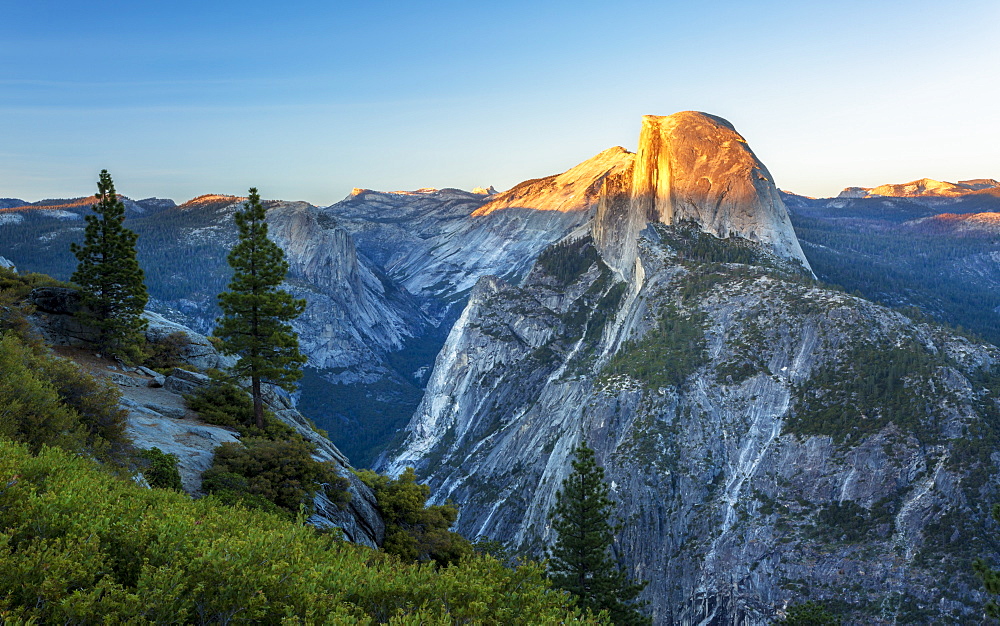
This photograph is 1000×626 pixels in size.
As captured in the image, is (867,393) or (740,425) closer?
(867,393)

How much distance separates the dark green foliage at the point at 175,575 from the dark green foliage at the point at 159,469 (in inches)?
241

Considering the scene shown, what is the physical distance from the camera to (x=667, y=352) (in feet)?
318

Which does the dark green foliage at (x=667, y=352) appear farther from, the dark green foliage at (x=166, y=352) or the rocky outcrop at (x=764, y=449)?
the dark green foliage at (x=166, y=352)

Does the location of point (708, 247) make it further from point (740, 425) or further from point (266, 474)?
point (266, 474)

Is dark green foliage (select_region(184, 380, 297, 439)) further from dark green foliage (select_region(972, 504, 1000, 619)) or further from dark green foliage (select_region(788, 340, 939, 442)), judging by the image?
dark green foliage (select_region(788, 340, 939, 442))

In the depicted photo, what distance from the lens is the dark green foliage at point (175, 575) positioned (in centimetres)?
910

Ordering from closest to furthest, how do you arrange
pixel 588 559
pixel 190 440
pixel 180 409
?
pixel 190 440
pixel 180 409
pixel 588 559

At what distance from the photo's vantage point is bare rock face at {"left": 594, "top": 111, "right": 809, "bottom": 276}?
12606cm

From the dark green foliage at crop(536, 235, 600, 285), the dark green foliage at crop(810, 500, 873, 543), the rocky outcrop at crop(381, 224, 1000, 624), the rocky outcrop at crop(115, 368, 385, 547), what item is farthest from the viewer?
the dark green foliage at crop(536, 235, 600, 285)

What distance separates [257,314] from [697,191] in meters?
119

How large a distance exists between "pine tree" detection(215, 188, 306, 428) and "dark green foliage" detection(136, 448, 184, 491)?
9716 millimetres

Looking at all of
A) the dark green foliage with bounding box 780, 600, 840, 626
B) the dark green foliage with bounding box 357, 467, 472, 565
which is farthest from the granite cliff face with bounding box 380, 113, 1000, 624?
the dark green foliage with bounding box 357, 467, 472, 565

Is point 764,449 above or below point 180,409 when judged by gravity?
below

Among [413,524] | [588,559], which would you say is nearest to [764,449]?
[588,559]
